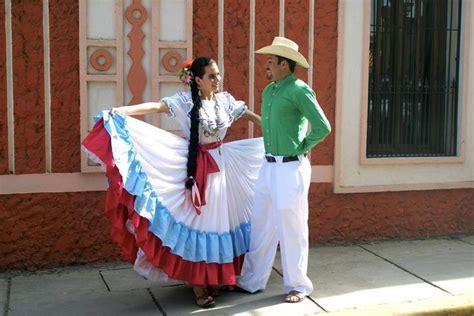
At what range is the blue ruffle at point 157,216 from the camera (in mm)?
4758

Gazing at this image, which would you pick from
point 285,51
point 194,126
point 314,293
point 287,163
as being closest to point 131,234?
point 194,126

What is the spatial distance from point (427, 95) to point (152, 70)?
306 centimetres

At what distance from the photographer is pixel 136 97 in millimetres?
6051

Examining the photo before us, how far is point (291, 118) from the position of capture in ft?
16.6

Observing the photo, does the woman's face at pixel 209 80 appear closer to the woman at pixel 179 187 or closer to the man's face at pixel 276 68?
the woman at pixel 179 187

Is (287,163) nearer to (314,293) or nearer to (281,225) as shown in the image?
(281,225)

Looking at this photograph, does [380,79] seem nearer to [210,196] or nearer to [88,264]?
[210,196]

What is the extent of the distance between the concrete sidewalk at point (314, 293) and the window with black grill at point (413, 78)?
1.28 meters

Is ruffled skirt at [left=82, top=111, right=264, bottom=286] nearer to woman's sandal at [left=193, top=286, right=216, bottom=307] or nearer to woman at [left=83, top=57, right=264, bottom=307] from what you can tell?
woman at [left=83, top=57, right=264, bottom=307]

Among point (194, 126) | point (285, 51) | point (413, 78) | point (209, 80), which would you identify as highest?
point (285, 51)

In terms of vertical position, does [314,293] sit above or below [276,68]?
below

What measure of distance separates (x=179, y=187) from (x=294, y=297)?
125 centimetres

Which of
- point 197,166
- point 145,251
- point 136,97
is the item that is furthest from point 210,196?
point 136,97

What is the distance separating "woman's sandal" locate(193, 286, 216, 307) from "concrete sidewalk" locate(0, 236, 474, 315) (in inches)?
2.3
